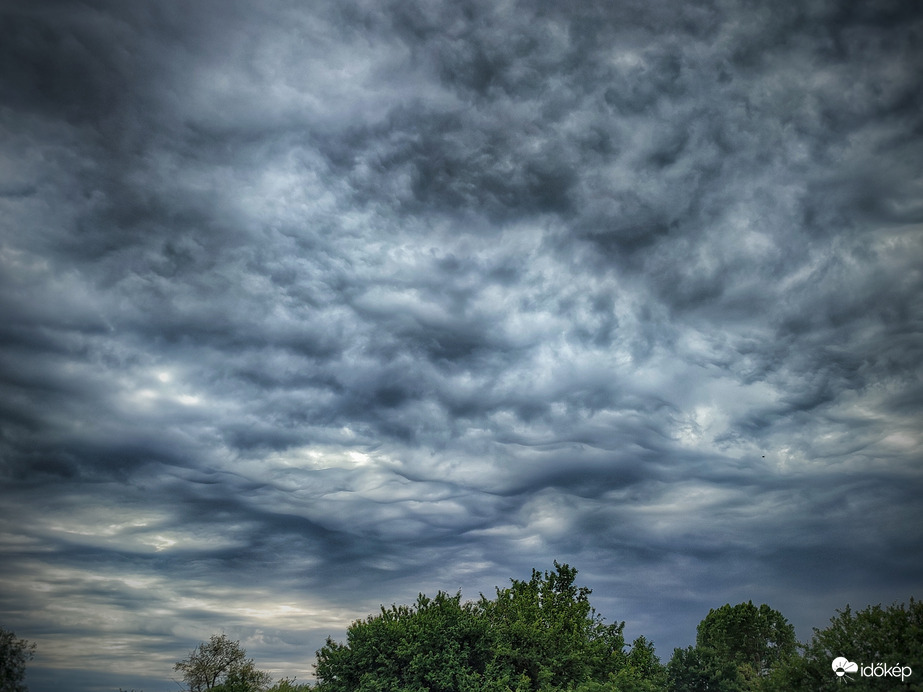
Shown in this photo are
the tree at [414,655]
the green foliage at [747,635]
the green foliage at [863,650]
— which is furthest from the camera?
the green foliage at [747,635]

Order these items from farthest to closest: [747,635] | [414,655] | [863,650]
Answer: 1. [747,635]
2. [414,655]
3. [863,650]

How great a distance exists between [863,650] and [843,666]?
1.84 m

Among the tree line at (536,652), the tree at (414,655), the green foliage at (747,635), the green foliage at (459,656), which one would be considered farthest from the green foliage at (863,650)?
the green foliage at (747,635)

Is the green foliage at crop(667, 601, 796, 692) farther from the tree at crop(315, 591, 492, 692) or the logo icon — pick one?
the tree at crop(315, 591, 492, 692)

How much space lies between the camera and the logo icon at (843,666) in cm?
4497

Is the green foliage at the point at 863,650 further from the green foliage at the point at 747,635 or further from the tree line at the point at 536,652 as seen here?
the green foliage at the point at 747,635

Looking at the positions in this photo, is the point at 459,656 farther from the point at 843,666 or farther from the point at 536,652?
the point at 843,666

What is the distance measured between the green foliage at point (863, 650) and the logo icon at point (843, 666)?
26 cm

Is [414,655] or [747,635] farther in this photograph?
[747,635]

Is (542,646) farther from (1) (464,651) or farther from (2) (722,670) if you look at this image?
(2) (722,670)

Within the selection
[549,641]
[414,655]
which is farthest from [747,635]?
[414,655]

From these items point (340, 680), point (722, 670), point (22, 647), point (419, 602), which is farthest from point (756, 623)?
point (22, 647)

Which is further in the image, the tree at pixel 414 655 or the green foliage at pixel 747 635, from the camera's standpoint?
the green foliage at pixel 747 635

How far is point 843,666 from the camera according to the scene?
45656 millimetres
